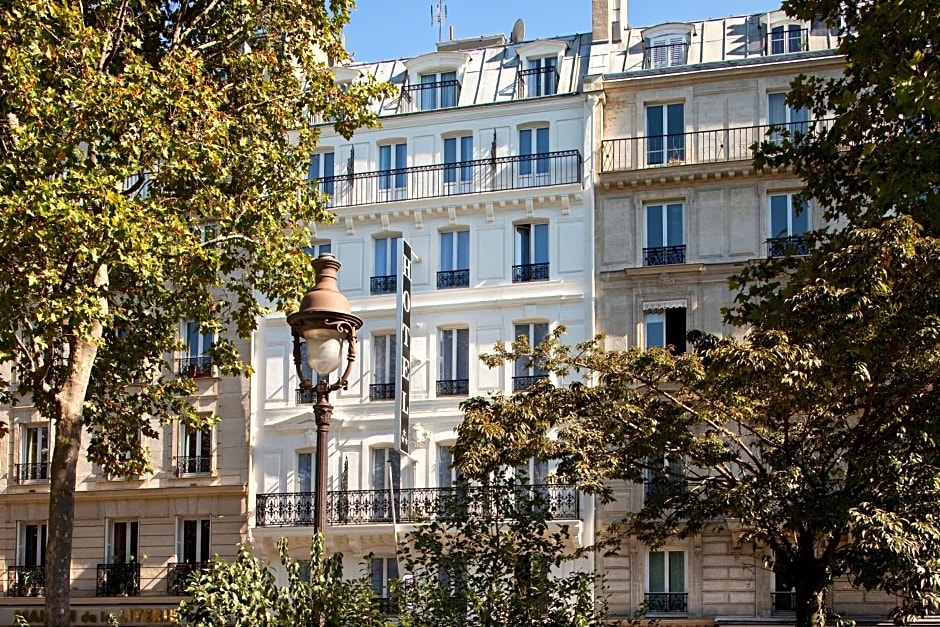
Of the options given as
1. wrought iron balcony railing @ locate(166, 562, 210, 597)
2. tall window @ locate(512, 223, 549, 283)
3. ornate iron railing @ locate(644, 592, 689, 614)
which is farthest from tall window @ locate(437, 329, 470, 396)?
wrought iron balcony railing @ locate(166, 562, 210, 597)

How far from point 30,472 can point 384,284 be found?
10728 mm

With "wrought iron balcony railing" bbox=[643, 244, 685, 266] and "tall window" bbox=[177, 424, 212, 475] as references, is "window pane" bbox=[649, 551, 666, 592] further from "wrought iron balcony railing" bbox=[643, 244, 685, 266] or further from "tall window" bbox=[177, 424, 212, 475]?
"tall window" bbox=[177, 424, 212, 475]

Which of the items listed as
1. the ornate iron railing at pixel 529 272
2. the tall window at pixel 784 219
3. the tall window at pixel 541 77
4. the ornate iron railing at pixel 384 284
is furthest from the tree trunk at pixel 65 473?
→ the tall window at pixel 541 77

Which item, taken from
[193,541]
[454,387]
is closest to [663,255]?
[454,387]

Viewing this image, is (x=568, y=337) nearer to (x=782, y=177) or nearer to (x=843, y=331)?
(x=782, y=177)

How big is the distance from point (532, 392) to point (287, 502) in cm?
1332

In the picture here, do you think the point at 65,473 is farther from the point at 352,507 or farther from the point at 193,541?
the point at 193,541

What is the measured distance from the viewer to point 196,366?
36750 millimetres

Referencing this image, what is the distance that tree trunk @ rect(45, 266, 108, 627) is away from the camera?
758 inches

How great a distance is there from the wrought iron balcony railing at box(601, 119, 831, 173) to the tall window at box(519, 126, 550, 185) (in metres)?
1.44

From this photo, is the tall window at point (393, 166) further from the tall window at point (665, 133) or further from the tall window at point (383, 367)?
the tall window at point (665, 133)

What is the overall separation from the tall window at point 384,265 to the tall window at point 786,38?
33.6 feet

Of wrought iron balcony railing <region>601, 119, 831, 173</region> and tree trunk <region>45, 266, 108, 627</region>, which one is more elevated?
wrought iron balcony railing <region>601, 119, 831, 173</region>

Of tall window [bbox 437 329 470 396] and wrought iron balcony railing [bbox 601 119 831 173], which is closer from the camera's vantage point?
wrought iron balcony railing [bbox 601 119 831 173]
